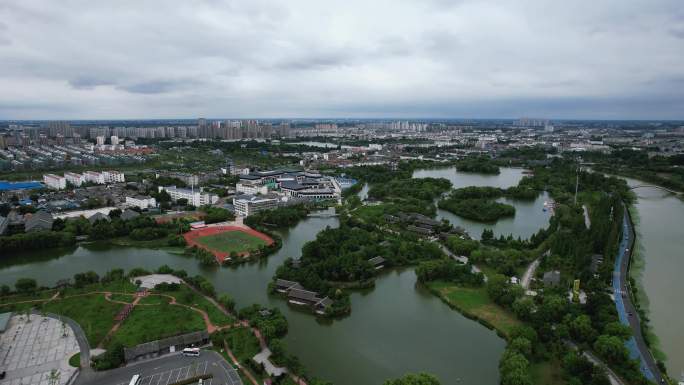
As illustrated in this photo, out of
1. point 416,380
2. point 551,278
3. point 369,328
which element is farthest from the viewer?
point 551,278

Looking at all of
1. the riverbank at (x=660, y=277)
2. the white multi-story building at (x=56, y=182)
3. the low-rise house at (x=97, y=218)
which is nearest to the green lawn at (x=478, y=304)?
the riverbank at (x=660, y=277)

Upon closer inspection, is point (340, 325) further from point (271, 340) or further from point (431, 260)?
point (431, 260)

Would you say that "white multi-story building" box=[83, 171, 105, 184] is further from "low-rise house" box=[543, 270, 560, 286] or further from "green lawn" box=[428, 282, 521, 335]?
"low-rise house" box=[543, 270, 560, 286]

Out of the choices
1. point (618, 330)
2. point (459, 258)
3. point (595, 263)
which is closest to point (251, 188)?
point (459, 258)

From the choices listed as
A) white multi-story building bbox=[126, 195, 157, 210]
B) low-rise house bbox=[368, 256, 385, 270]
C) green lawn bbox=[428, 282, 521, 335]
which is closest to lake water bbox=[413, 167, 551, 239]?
low-rise house bbox=[368, 256, 385, 270]

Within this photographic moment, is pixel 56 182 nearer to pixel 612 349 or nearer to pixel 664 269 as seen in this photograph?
pixel 612 349

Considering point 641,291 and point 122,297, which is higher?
point 122,297

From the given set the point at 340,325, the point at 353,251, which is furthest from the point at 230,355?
the point at 353,251
